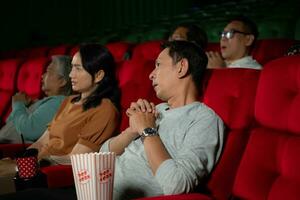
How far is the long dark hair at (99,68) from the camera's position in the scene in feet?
5.84

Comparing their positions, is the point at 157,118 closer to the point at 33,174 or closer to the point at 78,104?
the point at 33,174

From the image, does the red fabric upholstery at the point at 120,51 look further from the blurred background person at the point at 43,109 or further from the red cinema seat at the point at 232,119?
the red cinema seat at the point at 232,119

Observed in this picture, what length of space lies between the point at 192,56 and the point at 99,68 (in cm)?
52

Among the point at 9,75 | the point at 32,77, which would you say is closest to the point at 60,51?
the point at 9,75

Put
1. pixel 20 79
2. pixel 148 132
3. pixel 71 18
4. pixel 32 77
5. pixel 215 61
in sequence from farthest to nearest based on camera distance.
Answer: pixel 71 18 < pixel 20 79 < pixel 32 77 < pixel 215 61 < pixel 148 132

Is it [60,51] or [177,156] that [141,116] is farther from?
[60,51]

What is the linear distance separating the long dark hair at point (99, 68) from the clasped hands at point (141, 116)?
437 mm

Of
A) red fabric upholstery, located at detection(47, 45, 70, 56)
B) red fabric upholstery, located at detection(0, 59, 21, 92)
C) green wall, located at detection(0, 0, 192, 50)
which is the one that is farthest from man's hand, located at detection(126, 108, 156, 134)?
green wall, located at detection(0, 0, 192, 50)

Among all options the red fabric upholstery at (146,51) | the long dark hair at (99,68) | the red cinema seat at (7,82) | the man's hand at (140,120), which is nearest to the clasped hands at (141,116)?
the man's hand at (140,120)

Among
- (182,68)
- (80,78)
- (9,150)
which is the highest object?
(182,68)

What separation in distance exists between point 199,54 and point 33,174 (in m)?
0.57

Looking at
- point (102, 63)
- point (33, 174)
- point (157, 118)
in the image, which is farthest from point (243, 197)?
point (102, 63)

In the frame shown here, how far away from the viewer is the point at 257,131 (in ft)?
3.95

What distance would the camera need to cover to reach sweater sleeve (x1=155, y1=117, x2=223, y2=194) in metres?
1.16
